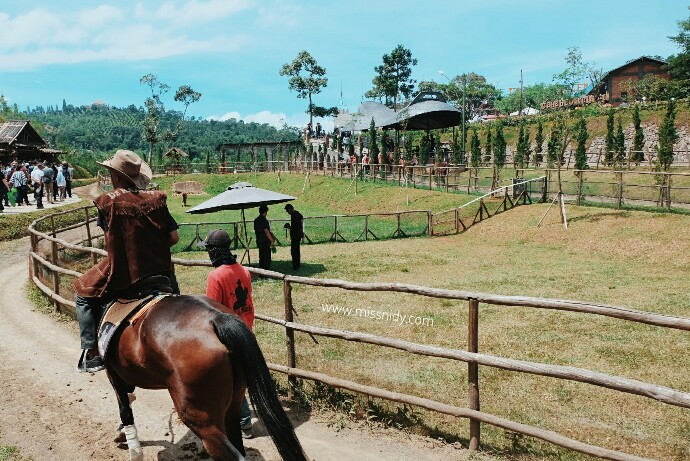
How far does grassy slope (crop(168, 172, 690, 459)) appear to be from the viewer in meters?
5.37

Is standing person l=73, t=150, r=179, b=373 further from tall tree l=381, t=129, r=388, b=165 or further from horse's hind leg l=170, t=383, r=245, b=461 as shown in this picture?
tall tree l=381, t=129, r=388, b=165

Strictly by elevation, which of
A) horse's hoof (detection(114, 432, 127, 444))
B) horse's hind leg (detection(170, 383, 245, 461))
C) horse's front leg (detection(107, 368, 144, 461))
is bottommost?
horse's hoof (detection(114, 432, 127, 444))

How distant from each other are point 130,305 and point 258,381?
53.7 inches

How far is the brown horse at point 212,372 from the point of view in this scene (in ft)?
11.0

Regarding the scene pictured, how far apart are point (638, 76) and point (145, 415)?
213 feet

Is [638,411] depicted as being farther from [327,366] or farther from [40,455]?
[40,455]

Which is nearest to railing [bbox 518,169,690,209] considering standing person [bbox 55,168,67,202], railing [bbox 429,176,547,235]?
railing [bbox 429,176,547,235]

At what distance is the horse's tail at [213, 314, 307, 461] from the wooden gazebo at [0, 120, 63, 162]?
37594mm

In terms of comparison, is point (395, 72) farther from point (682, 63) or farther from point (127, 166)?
point (127, 166)

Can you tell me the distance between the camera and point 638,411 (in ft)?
17.9

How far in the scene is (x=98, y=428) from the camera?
17.0 ft

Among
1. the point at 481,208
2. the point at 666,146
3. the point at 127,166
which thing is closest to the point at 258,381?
the point at 127,166

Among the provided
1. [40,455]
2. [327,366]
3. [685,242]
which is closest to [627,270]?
[685,242]
